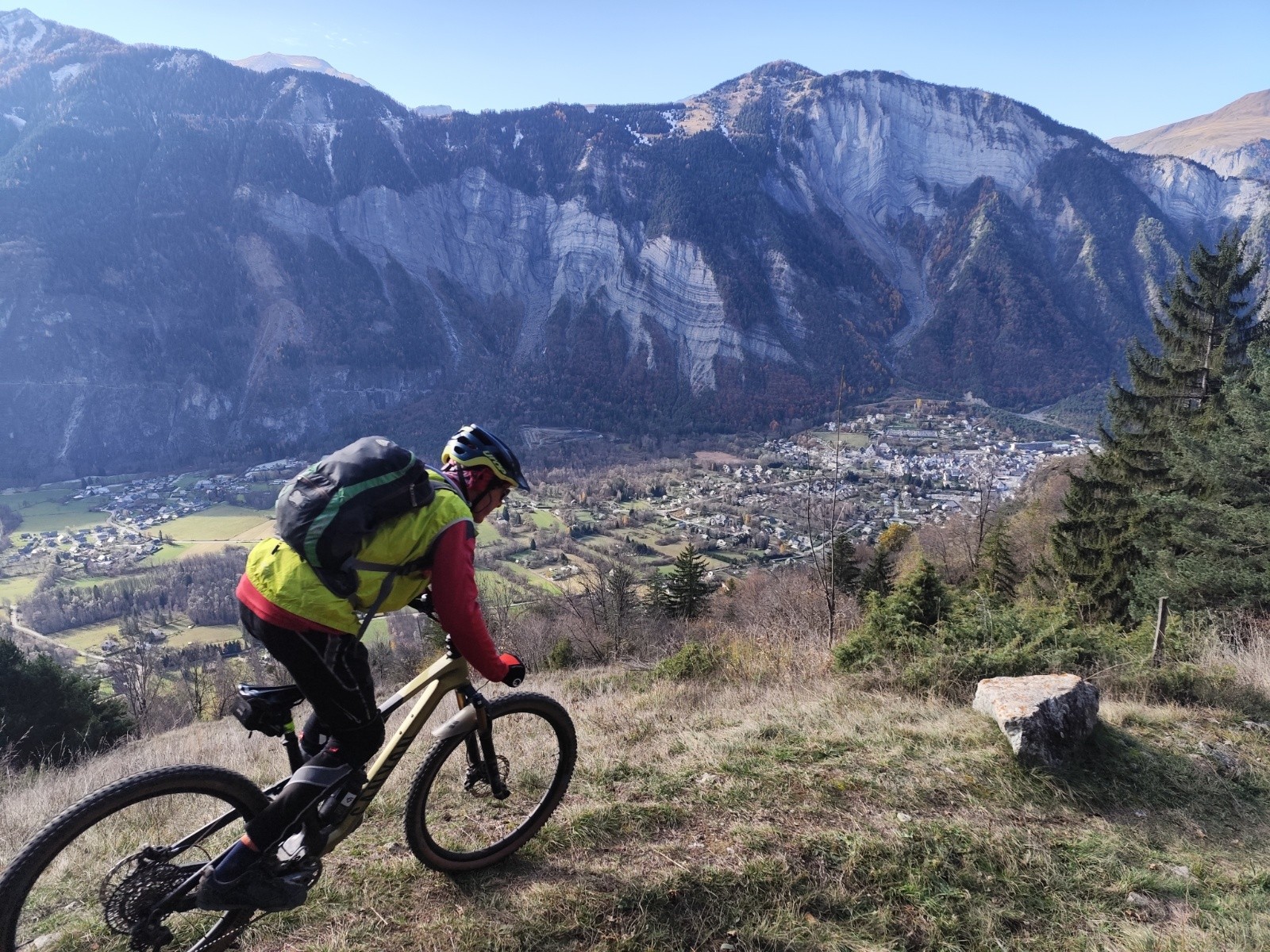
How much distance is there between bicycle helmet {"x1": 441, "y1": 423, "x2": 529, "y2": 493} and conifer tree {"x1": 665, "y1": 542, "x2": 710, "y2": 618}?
19.6 metres

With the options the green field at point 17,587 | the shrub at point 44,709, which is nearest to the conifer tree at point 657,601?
the shrub at point 44,709

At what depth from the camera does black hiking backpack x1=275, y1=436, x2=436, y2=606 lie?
7.10 feet

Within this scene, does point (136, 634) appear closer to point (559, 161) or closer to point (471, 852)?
point (471, 852)

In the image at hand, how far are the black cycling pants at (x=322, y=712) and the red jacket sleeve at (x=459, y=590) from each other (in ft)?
1.30

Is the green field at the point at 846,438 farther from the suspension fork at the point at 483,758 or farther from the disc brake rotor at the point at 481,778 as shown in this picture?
the suspension fork at the point at 483,758

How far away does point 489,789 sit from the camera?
346cm

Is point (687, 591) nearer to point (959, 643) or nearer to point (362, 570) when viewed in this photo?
point (959, 643)

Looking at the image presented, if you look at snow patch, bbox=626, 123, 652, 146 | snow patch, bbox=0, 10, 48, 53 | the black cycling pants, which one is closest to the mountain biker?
the black cycling pants

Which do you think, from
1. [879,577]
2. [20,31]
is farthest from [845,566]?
[20,31]

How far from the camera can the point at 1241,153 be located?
466 ft

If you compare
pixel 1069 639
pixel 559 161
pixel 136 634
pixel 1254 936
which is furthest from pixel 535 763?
pixel 559 161

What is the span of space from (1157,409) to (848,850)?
19.1 metres

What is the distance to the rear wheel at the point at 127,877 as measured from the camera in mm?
2104

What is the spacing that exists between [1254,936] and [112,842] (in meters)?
5.38
